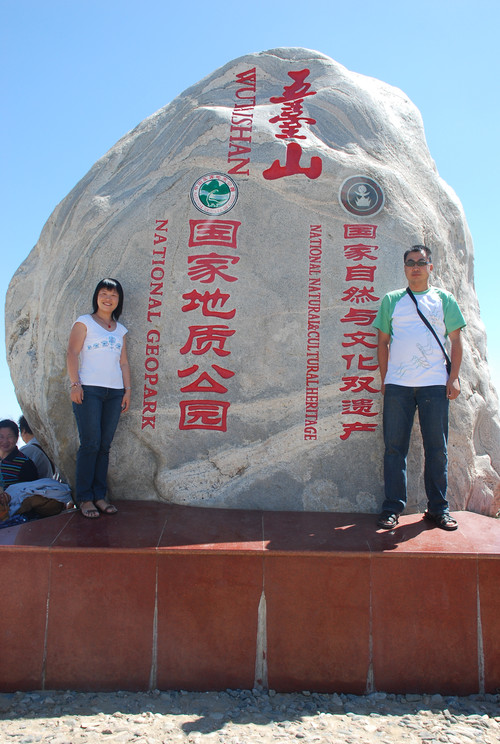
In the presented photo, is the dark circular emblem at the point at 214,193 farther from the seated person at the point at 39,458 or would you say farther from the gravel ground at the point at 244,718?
the gravel ground at the point at 244,718

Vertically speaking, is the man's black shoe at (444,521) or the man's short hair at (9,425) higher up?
the man's short hair at (9,425)

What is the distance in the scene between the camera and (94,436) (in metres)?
3.54

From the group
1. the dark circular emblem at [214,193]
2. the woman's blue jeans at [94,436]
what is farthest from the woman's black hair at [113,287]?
the dark circular emblem at [214,193]

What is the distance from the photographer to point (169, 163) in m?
4.38

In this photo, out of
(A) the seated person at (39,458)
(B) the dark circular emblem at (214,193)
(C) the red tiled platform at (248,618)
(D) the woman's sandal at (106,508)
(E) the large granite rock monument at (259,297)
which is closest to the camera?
(C) the red tiled platform at (248,618)

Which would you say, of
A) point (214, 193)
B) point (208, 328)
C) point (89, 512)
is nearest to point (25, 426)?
point (89, 512)

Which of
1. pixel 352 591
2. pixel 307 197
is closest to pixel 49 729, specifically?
pixel 352 591

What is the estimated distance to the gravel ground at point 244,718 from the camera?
8.12 feet

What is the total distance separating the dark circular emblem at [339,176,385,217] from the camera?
4.12 meters

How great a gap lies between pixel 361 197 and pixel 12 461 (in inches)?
120

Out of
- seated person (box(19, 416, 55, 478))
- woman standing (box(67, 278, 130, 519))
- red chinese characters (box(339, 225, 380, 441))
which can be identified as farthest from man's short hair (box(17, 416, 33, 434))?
red chinese characters (box(339, 225, 380, 441))

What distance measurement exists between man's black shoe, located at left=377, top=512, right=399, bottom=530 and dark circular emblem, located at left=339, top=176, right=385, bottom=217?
6.68 ft

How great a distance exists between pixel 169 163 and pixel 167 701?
348cm

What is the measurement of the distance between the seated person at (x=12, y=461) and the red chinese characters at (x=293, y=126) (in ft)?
8.46
